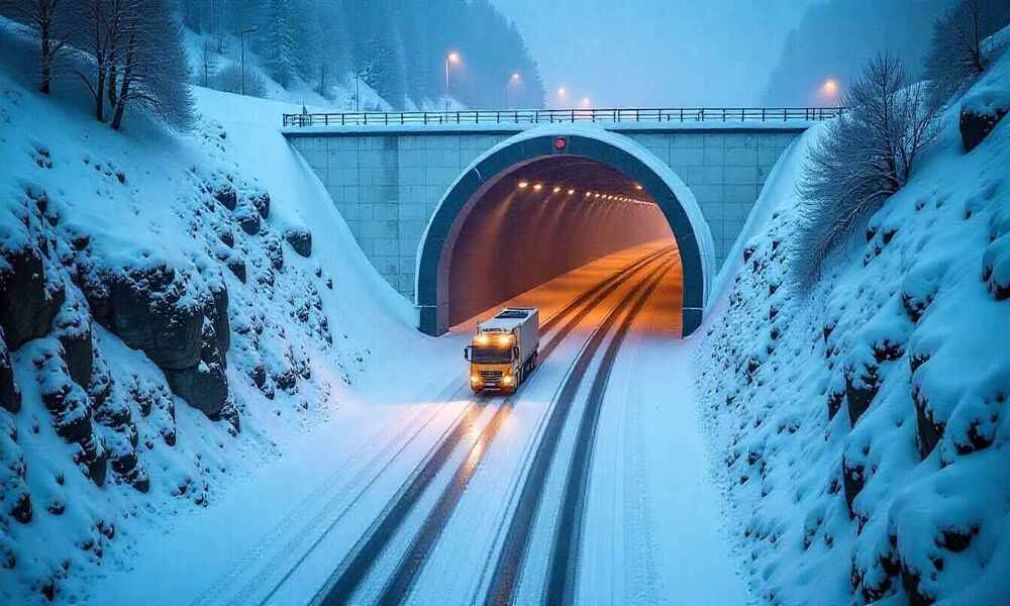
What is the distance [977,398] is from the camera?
10234mm

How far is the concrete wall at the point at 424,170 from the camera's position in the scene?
37.2 metres

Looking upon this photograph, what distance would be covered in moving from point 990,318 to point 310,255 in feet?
93.0

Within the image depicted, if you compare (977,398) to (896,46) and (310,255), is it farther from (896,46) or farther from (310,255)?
(896,46)

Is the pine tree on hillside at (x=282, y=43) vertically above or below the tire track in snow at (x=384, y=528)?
above

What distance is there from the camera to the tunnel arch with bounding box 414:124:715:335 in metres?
37.0

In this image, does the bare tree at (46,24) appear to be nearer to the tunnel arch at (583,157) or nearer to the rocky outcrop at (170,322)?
the rocky outcrop at (170,322)

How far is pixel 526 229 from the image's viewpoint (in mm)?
55375

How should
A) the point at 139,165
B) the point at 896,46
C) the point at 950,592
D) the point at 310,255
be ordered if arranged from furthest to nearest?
the point at 896,46 → the point at 310,255 → the point at 139,165 → the point at 950,592

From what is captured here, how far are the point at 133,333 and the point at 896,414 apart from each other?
18.1 metres

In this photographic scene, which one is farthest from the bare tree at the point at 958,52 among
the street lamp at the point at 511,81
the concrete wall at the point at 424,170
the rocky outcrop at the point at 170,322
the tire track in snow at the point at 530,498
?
the street lamp at the point at 511,81

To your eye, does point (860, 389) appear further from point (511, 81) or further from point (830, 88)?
point (511, 81)

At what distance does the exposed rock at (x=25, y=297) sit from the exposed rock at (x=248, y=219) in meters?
13.1

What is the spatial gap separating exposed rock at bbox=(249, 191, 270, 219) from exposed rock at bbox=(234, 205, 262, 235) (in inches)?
29.7

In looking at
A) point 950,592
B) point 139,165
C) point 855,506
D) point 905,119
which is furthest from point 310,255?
point 950,592
